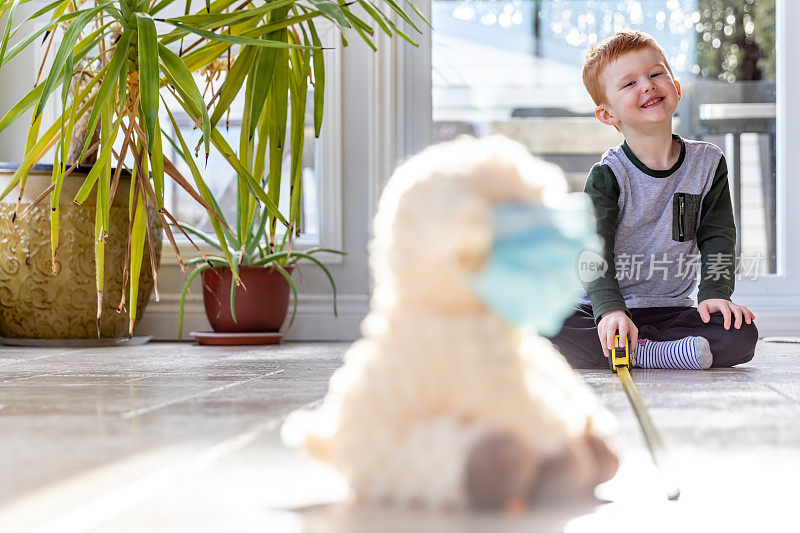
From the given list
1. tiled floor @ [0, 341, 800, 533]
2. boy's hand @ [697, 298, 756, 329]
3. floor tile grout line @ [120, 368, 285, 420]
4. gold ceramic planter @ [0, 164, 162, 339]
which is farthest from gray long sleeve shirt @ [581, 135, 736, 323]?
gold ceramic planter @ [0, 164, 162, 339]

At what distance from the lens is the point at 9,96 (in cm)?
282

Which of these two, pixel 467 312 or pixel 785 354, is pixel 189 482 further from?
pixel 785 354

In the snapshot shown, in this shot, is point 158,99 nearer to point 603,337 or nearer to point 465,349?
point 603,337

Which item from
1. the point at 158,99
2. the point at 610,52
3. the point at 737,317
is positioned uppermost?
the point at 610,52

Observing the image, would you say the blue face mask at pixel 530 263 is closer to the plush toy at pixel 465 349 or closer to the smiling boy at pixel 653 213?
the plush toy at pixel 465 349

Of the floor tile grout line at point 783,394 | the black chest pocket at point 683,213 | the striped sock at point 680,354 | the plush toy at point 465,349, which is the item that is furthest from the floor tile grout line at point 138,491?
the black chest pocket at point 683,213

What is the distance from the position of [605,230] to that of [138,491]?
1.24 metres

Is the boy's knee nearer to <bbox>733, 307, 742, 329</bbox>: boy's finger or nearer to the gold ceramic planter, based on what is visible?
<bbox>733, 307, 742, 329</bbox>: boy's finger

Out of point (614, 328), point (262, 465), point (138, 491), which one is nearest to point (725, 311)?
point (614, 328)

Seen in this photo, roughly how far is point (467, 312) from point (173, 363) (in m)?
1.31

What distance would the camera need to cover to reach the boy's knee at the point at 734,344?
1.55m

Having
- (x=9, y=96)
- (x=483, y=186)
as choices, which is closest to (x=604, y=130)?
(x=9, y=96)

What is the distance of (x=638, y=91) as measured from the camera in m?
1.72

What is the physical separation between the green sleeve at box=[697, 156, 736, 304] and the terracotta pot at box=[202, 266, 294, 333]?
1.19m
